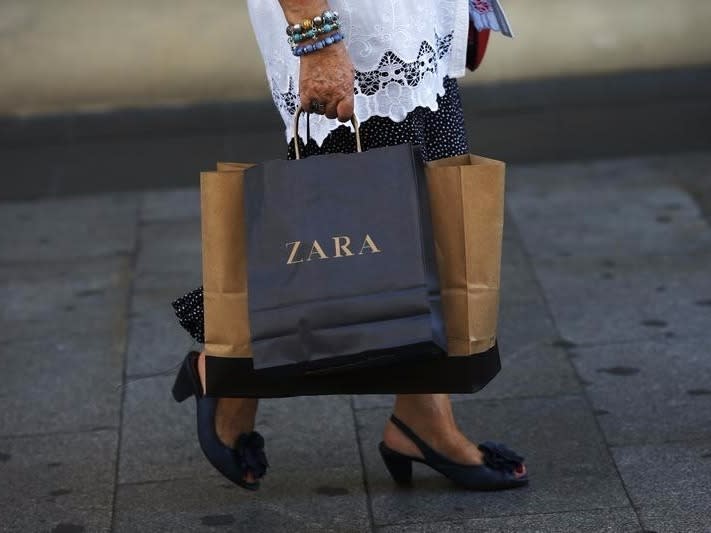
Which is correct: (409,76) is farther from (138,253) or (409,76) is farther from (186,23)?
(186,23)

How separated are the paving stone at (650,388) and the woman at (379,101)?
51 cm

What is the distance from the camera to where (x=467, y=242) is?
116 inches

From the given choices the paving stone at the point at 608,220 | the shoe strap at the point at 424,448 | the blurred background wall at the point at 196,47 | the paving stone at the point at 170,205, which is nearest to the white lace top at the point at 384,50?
the shoe strap at the point at 424,448

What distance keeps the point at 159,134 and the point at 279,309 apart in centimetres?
504

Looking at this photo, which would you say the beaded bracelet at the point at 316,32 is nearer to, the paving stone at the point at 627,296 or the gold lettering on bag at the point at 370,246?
the gold lettering on bag at the point at 370,246

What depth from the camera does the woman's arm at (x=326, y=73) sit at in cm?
293

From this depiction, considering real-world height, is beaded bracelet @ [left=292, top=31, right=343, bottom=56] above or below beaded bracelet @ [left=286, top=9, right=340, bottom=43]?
below

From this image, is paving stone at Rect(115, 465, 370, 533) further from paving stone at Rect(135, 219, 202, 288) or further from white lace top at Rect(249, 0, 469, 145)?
paving stone at Rect(135, 219, 202, 288)

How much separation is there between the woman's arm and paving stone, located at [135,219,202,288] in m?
2.45

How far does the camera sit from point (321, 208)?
2830 millimetres

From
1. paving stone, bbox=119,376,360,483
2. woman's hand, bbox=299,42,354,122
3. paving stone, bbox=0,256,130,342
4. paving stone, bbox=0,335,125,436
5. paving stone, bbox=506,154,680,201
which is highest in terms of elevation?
woman's hand, bbox=299,42,354,122

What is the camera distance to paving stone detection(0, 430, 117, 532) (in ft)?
11.5

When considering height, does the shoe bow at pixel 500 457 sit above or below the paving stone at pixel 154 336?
above

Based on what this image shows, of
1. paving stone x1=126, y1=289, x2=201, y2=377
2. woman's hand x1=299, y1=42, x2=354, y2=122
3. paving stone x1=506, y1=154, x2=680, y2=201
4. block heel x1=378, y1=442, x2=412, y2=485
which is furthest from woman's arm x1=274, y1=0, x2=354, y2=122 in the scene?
paving stone x1=506, y1=154, x2=680, y2=201
